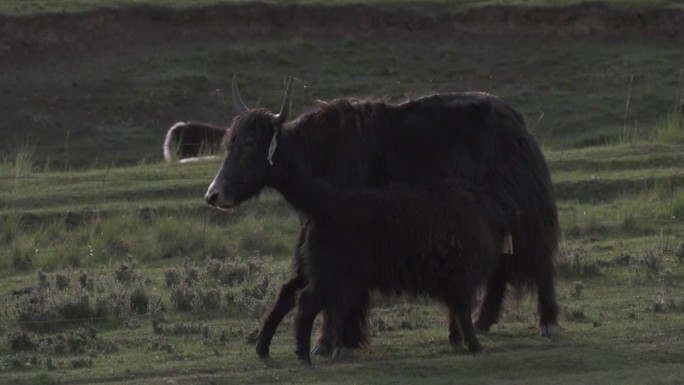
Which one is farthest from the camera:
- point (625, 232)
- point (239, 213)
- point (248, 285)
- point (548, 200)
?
point (239, 213)

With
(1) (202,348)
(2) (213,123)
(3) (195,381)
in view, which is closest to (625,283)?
(1) (202,348)

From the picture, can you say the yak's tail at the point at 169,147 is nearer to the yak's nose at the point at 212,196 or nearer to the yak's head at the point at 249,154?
the yak's head at the point at 249,154

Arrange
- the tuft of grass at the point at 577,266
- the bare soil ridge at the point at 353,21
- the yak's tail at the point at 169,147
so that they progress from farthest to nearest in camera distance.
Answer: the bare soil ridge at the point at 353,21, the yak's tail at the point at 169,147, the tuft of grass at the point at 577,266

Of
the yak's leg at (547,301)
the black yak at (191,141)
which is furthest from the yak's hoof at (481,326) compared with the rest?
the black yak at (191,141)

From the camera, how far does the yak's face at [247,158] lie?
11.7m

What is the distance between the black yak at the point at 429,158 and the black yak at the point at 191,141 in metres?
14.0

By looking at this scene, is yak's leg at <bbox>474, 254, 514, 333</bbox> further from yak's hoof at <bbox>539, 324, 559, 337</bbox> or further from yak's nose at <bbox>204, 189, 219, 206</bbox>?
yak's nose at <bbox>204, 189, 219, 206</bbox>

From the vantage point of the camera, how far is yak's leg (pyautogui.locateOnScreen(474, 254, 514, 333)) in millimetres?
13047

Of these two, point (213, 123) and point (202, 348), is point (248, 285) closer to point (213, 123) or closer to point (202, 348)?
point (202, 348)

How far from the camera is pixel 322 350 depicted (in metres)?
12.3

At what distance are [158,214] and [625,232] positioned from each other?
6461 millimetres

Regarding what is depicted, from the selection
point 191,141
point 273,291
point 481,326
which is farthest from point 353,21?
point 481,326

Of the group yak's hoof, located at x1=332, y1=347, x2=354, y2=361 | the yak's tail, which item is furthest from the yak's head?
the yak's tail

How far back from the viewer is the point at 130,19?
1448 inches
